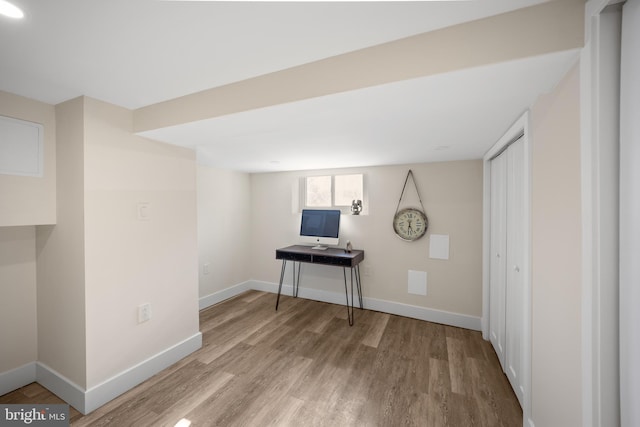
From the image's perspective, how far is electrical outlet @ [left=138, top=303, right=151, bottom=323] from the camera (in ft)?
6.52

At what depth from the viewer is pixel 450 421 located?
64.4 inches

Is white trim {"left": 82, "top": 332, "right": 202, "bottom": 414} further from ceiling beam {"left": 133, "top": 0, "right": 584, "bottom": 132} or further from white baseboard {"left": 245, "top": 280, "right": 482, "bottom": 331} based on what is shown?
ceiling beam {"left": 133, "top": 0, "right": 584, "bottom": 132}

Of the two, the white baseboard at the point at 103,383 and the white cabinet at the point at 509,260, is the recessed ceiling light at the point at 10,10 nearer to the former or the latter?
the white baseboard at the point at 103,383

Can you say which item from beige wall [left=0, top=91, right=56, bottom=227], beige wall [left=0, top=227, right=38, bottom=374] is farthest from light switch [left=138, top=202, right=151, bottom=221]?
beige wall [left=0, top=227, right=38, bottom=374]

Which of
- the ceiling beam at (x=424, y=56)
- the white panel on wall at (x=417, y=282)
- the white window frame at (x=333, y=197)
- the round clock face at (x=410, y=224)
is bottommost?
the white panel on wall at (x=417, y=282)


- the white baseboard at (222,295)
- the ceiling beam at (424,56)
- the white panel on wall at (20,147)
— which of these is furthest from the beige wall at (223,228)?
the ceiling beam at (424,56)

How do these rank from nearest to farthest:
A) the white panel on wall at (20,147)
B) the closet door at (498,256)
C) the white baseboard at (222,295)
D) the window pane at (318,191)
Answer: the white panel on wall at (20,147) → the closet door at (498,256) → the white baseboard at (222,295) → the window pane at (318,191)

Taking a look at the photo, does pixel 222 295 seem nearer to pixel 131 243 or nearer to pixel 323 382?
pixel 131 243

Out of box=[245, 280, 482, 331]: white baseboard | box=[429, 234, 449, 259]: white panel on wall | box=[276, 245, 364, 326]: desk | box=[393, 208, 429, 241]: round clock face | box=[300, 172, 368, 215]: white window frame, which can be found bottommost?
box=[245, 280, 482, 331]: white baseboard

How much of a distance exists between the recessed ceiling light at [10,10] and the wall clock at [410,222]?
3217mm

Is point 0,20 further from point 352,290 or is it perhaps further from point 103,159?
point 352,290

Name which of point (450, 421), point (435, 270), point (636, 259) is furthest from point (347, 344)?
point (636, 259)

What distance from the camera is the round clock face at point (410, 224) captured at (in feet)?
10.1

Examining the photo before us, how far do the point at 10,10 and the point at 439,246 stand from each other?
3.59 meters
